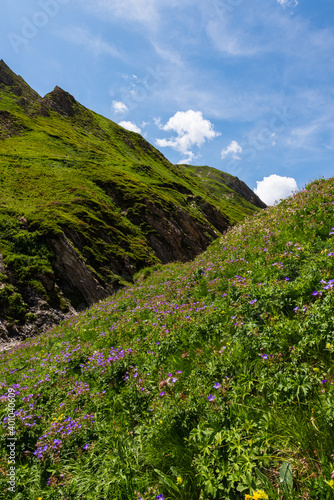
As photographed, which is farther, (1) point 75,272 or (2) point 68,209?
(2) point 68,209

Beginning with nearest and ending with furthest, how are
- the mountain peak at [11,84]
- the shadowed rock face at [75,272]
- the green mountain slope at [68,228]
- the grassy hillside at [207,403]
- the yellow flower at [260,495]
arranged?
the yellow flower at [260,495] → the grassy hillside at [207,403] → the green mountain slope at [68,228] → the shadowed rock face at [75,272] → the mountain peak at [11,84]

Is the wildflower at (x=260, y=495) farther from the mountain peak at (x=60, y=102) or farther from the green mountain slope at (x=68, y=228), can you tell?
the mountain peak at (x=60, y=102)

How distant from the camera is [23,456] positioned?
4.89 m

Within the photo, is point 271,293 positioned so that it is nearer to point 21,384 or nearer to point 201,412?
point 201,412

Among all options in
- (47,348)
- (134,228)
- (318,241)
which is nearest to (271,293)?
(318,241)

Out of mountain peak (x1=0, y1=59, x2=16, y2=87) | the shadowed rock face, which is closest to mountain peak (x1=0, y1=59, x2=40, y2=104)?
mountain peak (x1=0, y1=59, x2=16, y2=87)

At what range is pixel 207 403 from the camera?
3.77 metres

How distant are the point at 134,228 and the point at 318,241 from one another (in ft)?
120

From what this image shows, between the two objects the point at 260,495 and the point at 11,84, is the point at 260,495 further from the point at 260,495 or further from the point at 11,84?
the point at 11,84

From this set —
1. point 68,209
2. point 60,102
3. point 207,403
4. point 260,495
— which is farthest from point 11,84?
point 260,495

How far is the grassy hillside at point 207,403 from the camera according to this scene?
283cm

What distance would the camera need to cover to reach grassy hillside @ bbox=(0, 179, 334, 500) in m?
2.83

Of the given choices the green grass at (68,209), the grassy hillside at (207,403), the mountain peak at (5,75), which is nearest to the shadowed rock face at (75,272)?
the green grass at (68,209)

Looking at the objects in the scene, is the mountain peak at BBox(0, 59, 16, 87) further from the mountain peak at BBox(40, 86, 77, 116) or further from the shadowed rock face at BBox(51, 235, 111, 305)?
the shadowed rock face at BBox(51, 235, 111, 305)
